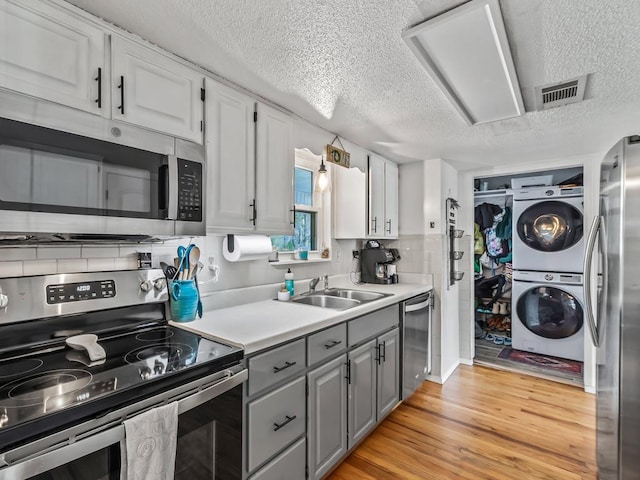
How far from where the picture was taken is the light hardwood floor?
1.96m

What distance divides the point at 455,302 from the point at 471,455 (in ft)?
5.55

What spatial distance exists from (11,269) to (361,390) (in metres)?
1.83

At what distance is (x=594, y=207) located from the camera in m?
3.03

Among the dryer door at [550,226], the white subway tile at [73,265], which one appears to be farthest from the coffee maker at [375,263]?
the white subway tile at [73,265]

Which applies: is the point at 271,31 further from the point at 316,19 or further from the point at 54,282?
the point at 54,282

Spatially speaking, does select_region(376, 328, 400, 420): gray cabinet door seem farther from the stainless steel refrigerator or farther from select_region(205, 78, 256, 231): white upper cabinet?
select_region(205, 78, 256, 231): white upper cabinet

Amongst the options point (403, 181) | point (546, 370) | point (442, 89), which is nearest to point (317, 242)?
point (403, 181)

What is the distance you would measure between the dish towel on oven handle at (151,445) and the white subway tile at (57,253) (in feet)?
2.61

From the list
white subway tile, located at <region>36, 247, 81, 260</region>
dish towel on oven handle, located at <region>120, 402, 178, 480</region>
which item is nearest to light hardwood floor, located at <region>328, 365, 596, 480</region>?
dish towel on oven handle, located at <region>120, 402, 178, 480</region>

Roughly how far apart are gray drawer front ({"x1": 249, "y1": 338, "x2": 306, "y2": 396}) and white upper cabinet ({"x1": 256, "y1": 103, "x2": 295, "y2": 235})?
656 mm

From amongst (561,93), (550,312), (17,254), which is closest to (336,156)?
(561,93)

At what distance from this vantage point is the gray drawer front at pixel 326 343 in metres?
1.67

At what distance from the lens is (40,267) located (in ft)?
4.26

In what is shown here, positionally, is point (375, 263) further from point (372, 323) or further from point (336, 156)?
point (336, 156)
